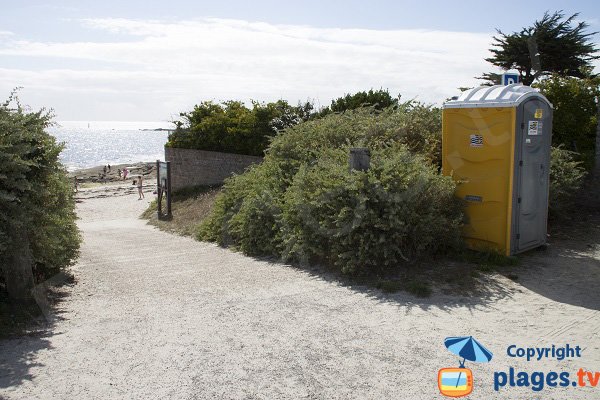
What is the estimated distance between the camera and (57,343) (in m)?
5.50

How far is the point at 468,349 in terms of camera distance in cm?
509

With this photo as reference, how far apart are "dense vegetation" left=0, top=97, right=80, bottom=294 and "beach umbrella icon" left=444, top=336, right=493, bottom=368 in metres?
4.93

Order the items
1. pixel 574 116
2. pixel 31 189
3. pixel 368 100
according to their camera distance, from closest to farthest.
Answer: pixel 31 189, pixel 574 116, pixel 368 100

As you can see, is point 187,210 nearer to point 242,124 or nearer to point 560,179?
point 242,124

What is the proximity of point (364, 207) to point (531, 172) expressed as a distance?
2811 mm

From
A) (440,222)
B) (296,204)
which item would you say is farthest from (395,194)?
(296,204)

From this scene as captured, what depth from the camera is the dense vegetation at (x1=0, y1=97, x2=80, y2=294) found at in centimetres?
612

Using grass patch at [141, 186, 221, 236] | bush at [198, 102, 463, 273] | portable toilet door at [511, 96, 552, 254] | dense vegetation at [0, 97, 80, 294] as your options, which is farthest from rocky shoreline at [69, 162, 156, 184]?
portable toilet door at [511, 96, 552, 254]

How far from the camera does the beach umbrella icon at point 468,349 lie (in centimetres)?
490

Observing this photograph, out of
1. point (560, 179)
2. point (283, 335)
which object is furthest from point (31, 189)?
point (560, 179)

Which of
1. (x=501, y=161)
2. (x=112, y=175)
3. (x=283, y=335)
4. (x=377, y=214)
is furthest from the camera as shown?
(x=112, y=175)

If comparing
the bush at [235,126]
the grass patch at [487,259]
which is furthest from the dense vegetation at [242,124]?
the grass patch at [487,259]

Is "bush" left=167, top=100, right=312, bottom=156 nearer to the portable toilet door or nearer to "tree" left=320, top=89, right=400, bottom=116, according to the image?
"tree" left=320, top=89, right=400, bottom=116

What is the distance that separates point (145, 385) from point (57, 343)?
5.13 ft
